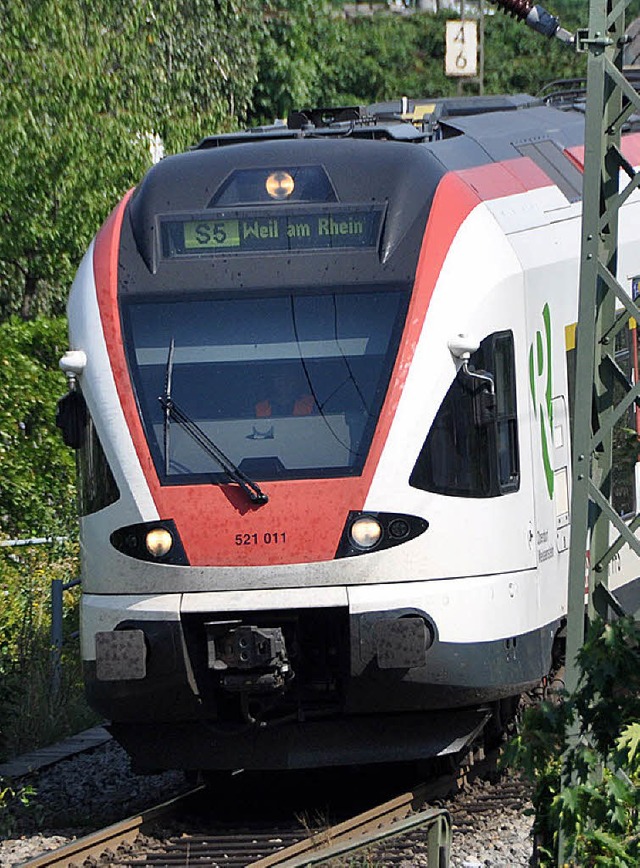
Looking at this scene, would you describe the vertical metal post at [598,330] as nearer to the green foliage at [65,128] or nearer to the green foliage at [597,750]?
the green foliage at [597,750]

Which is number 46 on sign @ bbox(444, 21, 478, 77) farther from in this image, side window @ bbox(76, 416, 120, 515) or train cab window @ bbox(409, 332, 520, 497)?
side window @ bbox(76, 416, 120, 515)

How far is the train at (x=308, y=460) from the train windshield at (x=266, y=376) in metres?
0.01

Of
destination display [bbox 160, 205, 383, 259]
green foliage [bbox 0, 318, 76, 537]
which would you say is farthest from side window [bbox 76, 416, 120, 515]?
green foliage [bbox 0, 318, 76, 537]

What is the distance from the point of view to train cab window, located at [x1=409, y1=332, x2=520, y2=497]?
8938 millimetres

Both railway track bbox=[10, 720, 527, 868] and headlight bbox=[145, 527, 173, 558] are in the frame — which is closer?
railway track bbox=[10, 720, 527, 868]

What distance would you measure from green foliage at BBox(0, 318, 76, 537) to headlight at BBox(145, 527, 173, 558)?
8158 mm

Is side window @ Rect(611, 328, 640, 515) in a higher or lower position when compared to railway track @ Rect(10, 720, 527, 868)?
higher

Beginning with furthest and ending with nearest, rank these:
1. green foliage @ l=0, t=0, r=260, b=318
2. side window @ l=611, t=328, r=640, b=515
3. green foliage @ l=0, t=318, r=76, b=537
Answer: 1. green foliage @ l=0, t=0, r=260, b=318
2. green foliage @ l=0, t=318, r=76, b=537
3. side window @ l=611, t=328, r=640, b=515

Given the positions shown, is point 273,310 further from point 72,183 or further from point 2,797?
point 72,183

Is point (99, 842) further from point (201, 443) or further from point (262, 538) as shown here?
point (201, 443)

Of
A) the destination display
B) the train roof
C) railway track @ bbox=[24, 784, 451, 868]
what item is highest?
the train roof

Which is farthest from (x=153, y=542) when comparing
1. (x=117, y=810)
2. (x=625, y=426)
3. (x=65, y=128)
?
(x=65, y=128)

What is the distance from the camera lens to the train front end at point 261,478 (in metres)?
8.78

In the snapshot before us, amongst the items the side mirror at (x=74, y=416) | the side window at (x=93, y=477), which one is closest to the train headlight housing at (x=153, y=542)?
the side window at (x=93, y=477)
